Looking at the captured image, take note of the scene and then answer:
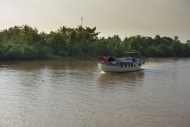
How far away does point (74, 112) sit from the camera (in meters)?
13.1

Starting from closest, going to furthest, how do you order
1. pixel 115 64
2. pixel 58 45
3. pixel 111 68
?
1. pixel 111 68
2. pixel 115 64
3. pixel 58 45

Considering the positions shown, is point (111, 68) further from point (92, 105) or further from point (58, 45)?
point (58, 45)

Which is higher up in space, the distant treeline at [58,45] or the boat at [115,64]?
the distant treeline at [58,45]

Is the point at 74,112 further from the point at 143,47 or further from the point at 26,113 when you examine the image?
the point at 143,47

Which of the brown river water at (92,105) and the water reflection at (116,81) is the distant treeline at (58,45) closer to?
the water reflection at (116,81)

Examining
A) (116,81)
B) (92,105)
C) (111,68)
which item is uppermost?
(111,68)

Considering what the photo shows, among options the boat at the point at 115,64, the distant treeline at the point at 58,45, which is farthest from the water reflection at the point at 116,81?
the distant treeline at the point at 58,45

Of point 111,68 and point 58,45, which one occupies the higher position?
point 58,45

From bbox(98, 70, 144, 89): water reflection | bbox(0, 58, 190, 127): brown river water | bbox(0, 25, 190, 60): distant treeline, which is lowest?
bbox(0, 58, 190, 127): brown river water

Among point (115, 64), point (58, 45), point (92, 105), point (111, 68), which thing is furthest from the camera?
point (58, 45)

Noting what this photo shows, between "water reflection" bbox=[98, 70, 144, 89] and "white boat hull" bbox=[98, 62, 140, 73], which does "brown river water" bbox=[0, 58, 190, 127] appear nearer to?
"water reflection" bbox=[98, 70, 144, 89]

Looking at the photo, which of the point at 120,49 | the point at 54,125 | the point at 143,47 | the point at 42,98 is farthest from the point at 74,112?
the point at 143,47

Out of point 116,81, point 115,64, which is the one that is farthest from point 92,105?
point 115,64

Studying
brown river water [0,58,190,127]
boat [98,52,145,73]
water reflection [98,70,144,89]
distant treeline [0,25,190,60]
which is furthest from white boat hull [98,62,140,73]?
distant treeline [0,25,190,60]
